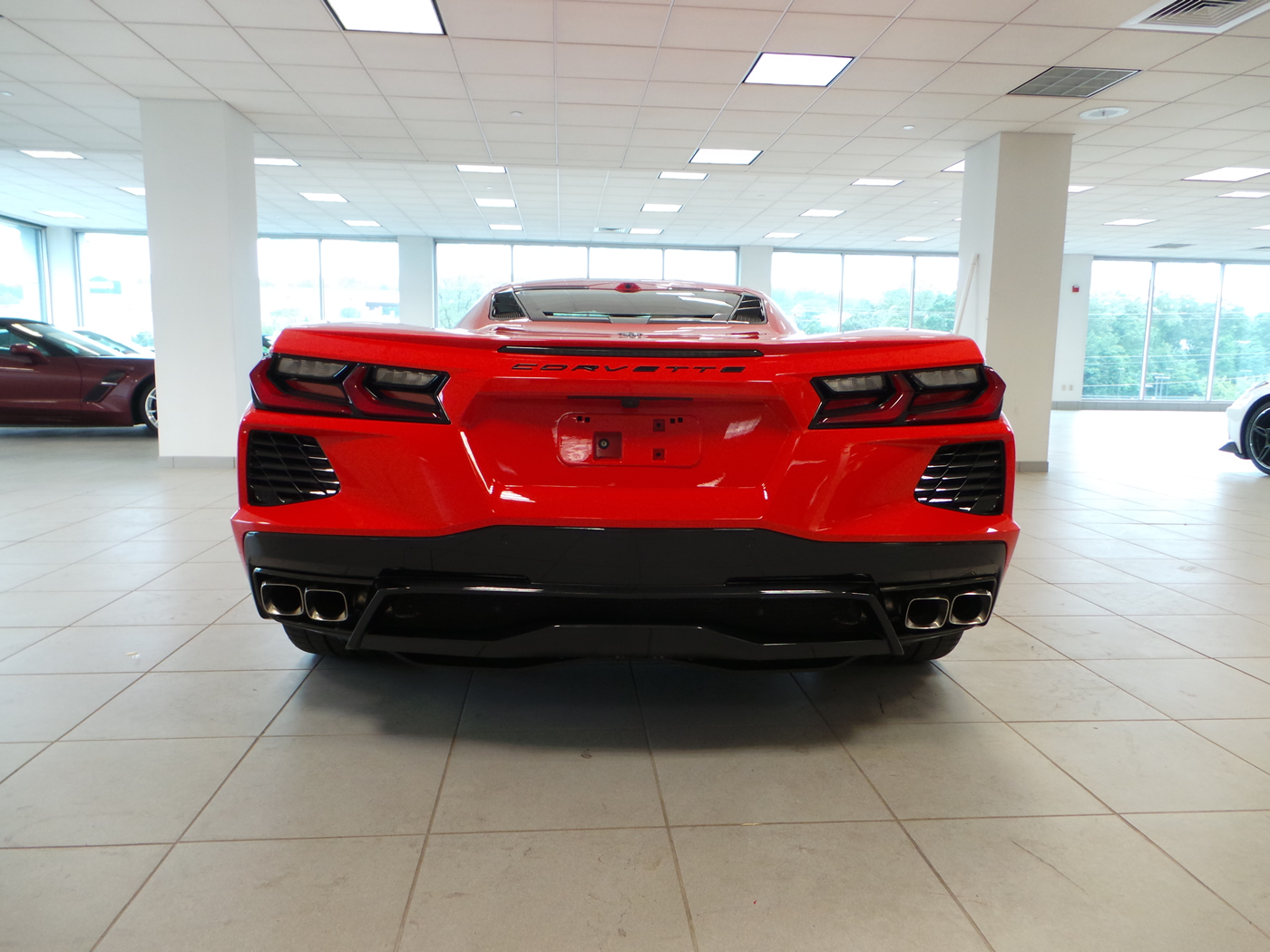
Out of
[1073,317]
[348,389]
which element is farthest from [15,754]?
[1073,317]

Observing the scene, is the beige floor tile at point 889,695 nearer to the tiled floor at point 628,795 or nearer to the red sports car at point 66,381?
the tiled floor at point 628,795

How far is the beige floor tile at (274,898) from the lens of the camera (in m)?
1.22

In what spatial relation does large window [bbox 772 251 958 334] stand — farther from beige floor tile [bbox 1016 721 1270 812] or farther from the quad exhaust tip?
the quad exhaust tip

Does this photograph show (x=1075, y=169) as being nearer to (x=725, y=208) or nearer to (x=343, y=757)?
(x=725, y=208)

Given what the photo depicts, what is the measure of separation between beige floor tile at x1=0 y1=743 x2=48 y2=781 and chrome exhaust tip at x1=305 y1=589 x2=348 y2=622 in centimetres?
74

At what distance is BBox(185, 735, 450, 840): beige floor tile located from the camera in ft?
5.03

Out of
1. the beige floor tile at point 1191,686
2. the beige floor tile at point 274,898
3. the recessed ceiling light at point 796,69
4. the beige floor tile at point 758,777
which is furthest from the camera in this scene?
the recessed ceiling light at point 796,69

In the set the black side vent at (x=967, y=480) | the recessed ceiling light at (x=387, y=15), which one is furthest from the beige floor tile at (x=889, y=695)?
the recessed ceiling light at (x=387, y=15)

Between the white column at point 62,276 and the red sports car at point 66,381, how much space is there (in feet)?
28.8

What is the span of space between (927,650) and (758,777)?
78 cm

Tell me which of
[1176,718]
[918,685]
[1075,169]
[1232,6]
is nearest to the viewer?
[1176,718]

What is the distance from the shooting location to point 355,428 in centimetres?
162

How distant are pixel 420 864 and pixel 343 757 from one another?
49cm

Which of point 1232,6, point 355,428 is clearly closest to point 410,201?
point 1232,6
